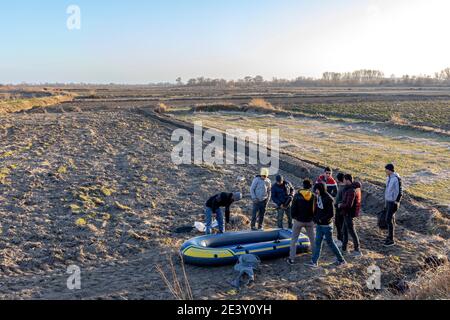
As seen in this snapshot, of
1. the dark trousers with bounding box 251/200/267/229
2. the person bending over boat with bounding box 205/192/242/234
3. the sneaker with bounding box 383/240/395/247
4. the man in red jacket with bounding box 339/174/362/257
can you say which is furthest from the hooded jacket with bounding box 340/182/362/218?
the person bending over boat with bounding box 205/192/242/234

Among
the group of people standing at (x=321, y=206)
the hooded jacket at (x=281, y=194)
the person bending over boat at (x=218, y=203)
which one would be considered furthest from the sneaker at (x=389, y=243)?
the person bending over boat at (x=218, y=203)

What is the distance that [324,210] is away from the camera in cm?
993

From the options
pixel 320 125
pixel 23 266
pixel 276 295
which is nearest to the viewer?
pixel 276 295

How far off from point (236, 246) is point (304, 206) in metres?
1.92

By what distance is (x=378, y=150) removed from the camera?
85.6 ft

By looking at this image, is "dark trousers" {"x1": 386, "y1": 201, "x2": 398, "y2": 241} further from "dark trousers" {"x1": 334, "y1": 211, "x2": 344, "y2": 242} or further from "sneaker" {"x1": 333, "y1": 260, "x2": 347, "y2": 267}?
"sneaker" {"x1": 333, "y1": 260, "x2": 347, "y2": 267}

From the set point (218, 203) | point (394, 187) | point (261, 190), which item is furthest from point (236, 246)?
point (394, 187)

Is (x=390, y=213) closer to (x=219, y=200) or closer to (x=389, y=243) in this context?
(x=389, y=243)

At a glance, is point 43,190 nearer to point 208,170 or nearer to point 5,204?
point 5,204

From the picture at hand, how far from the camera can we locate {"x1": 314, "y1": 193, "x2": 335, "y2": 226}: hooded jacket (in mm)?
9883

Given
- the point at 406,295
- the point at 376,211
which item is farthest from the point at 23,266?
the point at 376,211

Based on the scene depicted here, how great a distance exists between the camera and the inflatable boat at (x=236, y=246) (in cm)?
1044

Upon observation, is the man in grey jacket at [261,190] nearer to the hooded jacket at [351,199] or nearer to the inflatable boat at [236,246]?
the inflatable boat at [236,246]

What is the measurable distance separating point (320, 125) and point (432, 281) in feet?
99.8
